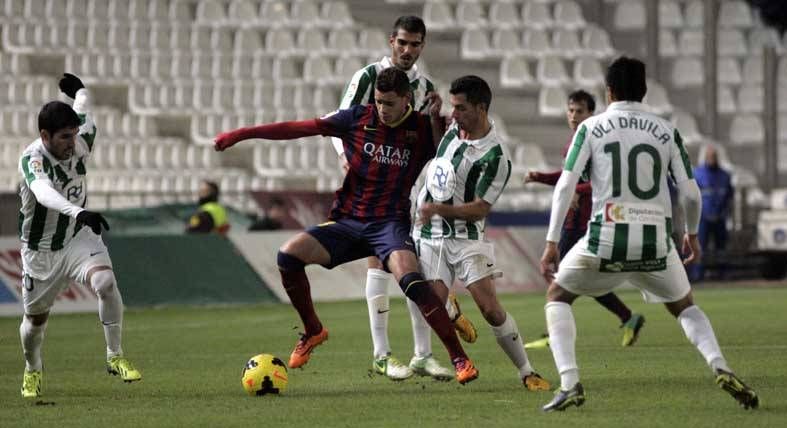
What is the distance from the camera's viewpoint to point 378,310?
32.3ft

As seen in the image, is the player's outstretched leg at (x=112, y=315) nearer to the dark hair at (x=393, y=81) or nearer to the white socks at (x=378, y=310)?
the white socks at (x=378, y=310)

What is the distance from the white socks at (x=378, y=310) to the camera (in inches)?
388

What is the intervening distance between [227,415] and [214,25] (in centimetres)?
2018

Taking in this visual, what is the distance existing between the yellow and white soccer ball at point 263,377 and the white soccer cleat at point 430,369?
1.02 meters

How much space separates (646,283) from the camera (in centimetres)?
782

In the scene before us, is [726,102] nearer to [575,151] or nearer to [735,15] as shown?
[735,15]

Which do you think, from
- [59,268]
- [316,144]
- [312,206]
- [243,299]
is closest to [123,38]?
[316,144]

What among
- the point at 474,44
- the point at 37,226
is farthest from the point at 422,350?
the point at 474,44

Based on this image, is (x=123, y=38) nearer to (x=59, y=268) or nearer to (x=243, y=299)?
(x=243, y=299)

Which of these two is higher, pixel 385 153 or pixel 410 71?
pixel 410 71

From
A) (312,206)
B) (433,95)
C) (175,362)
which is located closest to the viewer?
(433,95)

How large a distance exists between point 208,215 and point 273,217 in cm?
129

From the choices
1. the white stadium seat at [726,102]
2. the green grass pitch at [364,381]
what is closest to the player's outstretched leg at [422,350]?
the green grass pitch at [364,381]

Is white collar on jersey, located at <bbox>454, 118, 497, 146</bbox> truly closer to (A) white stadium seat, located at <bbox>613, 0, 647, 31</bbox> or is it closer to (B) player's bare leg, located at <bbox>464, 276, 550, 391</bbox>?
(B) player's bare leg, located at <bbox>464, 276, 550, 391</bbox>
